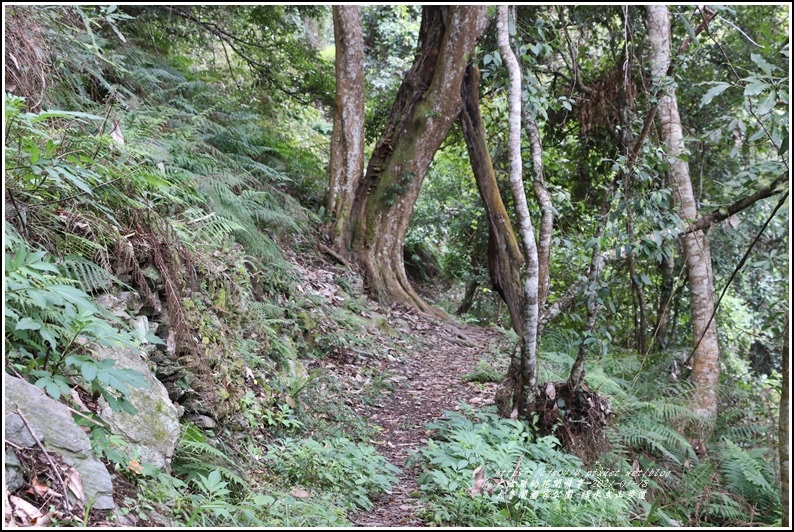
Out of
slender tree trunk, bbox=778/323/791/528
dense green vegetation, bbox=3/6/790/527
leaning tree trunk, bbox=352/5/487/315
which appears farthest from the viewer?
leaning tree trunk, bbox=352/5/487/315

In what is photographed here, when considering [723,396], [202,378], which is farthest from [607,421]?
[202,378]

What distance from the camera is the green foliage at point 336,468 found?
3.50 meters

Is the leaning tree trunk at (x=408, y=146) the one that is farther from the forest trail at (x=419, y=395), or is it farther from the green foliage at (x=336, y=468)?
the green foliage at (x=336, y=468)

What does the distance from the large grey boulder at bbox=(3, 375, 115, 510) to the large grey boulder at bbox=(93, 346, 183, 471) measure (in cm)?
41

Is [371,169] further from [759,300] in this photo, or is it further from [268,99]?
[759,300]

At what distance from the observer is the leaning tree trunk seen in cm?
852

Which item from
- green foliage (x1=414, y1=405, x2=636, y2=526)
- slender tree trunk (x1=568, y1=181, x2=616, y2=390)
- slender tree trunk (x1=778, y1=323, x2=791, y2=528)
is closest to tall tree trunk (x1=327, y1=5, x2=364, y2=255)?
slender tree trunk (x1=568, y1=181, x2=616, y2=390)

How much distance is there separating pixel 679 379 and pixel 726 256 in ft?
10.0

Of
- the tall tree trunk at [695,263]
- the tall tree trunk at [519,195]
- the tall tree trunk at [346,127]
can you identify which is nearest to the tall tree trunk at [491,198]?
the tall tree trunk at [346,127]

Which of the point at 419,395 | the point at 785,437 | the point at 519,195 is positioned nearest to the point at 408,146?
the point at 419,395

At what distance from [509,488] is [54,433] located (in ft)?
8.15

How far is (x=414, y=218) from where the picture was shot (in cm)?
1252

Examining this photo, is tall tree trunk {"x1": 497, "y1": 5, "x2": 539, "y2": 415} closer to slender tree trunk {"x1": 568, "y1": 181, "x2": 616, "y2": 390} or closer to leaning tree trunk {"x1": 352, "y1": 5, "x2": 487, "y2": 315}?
slender tree trunk {"x1": 568, "y1": 181, "x2": 616, "y2": 390}

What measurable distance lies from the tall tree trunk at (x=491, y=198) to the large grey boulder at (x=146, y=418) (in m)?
6.63
